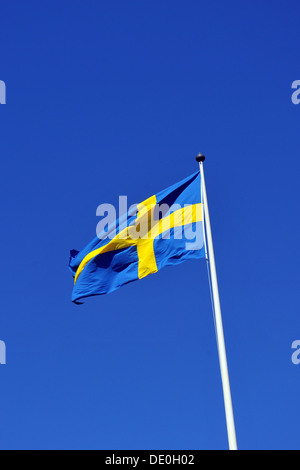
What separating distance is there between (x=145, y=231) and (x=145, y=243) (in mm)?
453

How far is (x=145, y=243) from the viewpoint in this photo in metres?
20.5

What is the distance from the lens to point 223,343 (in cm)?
1673

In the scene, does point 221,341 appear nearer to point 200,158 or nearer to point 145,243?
point 145,243

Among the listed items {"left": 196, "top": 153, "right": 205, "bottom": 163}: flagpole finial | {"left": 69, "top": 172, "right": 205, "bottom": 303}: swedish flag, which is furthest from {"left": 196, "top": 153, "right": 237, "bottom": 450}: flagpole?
{"left": 69, "top": 172, "right": 205, "bottom": 303}: swedish flag

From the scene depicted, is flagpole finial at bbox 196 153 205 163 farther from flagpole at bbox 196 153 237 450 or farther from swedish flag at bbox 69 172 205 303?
swedish flag at bbox 69 172 205 303

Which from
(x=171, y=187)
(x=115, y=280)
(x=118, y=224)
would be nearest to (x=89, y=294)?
(x=115, y=280)

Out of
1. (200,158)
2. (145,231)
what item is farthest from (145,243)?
(200,158)

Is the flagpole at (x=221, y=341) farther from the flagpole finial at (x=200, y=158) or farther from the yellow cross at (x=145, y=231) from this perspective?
the yellow cross at (x=145, y=231)

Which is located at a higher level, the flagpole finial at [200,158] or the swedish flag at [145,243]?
the flagpole finial at [200,158]

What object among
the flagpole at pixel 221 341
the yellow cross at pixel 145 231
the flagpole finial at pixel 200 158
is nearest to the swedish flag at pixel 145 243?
the yellow cross at pixel 145 231

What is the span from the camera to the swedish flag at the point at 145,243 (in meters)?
20.0
